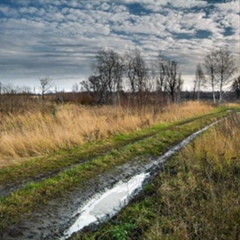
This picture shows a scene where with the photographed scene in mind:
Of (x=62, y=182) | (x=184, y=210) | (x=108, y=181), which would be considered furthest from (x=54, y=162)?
(x=184, y=210)

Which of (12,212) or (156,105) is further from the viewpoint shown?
(156,105)

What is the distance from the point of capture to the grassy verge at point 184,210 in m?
3.69

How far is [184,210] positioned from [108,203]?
4.95ft

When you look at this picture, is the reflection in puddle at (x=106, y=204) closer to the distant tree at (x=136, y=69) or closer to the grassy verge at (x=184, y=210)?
the grassy verge at (x=184, y=210)

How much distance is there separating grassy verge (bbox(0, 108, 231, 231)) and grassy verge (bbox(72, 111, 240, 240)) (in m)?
1.33

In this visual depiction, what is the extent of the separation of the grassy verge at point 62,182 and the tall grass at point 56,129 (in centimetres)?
183

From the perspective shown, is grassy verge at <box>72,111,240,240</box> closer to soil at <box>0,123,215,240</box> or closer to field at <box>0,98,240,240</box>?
field at <box>0,98,240,240</box>

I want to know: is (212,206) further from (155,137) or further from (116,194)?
(155,137)

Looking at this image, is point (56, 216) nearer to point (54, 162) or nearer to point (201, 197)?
point (201, 197)

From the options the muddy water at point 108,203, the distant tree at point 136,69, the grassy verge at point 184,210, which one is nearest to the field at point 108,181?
the grassy verge at point 184,210

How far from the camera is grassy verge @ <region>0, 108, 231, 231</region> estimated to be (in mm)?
4777

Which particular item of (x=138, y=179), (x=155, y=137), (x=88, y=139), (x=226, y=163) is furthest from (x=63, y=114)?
(x=226, y=163)

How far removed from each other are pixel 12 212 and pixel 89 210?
122cm

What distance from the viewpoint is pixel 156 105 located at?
67.8 ft
